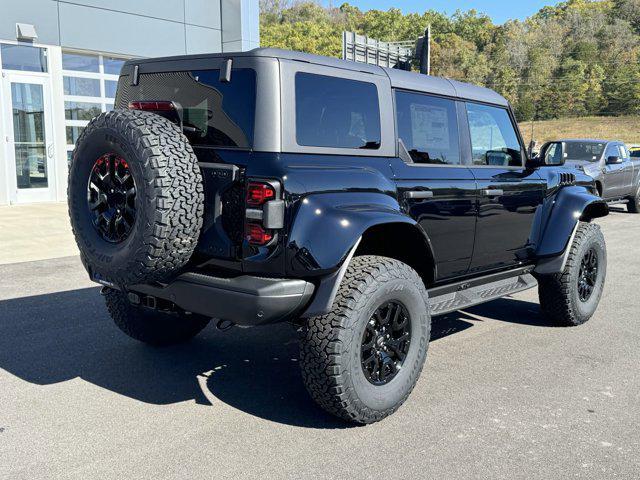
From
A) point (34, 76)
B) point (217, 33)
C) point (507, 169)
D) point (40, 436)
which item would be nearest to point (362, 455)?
point (40, 436)

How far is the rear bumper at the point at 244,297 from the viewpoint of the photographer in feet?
10.2

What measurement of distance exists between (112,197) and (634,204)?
50.0 ft

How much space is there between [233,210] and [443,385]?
183 centimetres

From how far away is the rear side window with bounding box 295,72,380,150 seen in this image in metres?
3.45

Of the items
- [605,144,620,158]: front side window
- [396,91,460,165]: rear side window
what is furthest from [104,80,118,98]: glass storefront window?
[396,91,460,165]: rear side window

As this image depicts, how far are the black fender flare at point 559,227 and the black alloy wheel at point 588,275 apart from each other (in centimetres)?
41

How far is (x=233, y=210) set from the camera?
325 cm

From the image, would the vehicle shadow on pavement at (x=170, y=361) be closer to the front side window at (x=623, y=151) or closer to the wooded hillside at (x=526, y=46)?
the front side window at (x=623, y=151)

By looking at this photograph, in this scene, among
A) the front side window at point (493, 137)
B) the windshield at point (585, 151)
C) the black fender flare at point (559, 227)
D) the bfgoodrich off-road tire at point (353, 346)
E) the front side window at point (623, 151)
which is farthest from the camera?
the front side window at point (623, 151)

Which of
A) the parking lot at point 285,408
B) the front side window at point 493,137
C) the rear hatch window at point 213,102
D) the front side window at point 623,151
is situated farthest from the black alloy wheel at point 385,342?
the front side window at point 623,151

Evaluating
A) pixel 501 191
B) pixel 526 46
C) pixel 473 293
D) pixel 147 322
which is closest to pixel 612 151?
pixel 501 191

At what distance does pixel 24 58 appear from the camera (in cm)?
1326

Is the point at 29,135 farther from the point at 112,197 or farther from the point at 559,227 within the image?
the point at 559,227

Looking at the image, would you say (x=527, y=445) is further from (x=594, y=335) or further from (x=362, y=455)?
(x=594, y=335)
